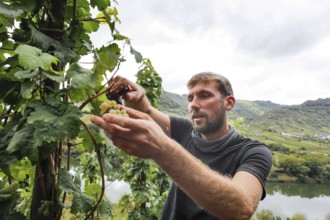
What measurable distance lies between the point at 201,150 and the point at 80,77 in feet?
8.13

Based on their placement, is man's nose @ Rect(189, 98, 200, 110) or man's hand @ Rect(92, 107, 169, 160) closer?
man's hand @ Rect(92, 107, 169, 160)

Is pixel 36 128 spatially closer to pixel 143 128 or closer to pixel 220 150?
pixel 143 128

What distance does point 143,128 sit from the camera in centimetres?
144

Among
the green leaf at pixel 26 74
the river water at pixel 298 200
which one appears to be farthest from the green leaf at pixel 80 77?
the river water at pixel 298 200

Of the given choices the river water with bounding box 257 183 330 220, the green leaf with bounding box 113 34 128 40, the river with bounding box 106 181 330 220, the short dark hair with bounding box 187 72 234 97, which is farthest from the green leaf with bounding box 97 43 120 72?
the river water with bounding box 257 183 330 220

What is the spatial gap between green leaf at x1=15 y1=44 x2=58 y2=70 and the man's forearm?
0.79 metres

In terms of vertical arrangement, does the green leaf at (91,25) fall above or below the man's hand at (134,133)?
above

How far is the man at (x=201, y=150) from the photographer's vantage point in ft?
4.93

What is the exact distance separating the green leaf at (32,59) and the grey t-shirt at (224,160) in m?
1.99

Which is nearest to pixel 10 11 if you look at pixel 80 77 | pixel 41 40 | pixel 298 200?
pixel 41 40

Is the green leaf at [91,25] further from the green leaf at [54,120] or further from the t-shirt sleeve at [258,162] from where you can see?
the t-shirt sleeve at [258,162]

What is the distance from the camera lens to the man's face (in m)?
3.62

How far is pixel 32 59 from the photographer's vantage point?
1.25 meters

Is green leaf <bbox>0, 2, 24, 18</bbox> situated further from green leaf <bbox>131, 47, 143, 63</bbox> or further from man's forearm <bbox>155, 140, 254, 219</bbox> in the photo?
man's forearm <bbox>155, 140, 254, 219</bbox>
